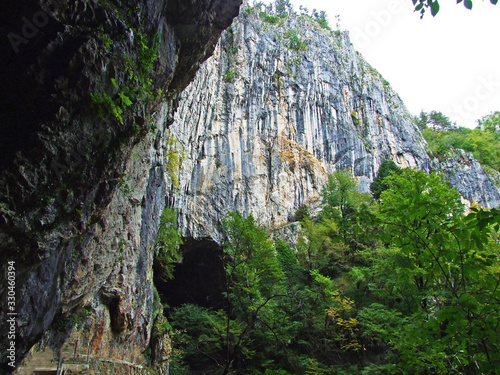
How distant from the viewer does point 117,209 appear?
7.95 meters

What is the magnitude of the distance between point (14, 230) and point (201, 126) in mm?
20990

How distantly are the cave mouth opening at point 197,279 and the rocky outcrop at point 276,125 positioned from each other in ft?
4.58

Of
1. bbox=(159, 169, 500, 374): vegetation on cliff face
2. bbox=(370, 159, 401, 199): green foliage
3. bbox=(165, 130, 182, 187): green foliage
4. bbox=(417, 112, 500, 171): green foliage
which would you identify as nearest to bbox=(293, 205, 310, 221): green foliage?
bbox=(159, 169, 500, 374): vegetation on cliff face

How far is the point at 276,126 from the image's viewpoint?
29.2 m

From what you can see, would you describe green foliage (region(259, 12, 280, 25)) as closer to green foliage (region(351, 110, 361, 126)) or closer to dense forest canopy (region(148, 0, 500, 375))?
green foliage (region(351, 110, 361, 126))

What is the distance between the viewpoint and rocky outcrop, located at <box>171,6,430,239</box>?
23000 mm

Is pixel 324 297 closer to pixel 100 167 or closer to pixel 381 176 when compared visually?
pixel 100 167

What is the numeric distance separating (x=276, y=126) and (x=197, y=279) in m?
15.6

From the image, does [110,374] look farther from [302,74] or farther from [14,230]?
[302,74]

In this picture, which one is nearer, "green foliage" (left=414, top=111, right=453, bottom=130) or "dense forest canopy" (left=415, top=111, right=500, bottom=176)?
"dense forest canopy" (left=415, top=111, right=500, bottom=176)

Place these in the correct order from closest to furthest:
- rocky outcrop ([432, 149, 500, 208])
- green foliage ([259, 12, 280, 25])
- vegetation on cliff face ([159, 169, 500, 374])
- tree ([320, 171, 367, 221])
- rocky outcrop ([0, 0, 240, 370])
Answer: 1. rocky outcrop ([0, 0, 240, 370])
2. vegetation on cliff face ([159, 169, 500, 374])
3. tree ([320, 171, 367, 221])
4. green foliage ([259, 12, 280, 25])
5. rocky outcrop ([432, 149, 500, 208])
